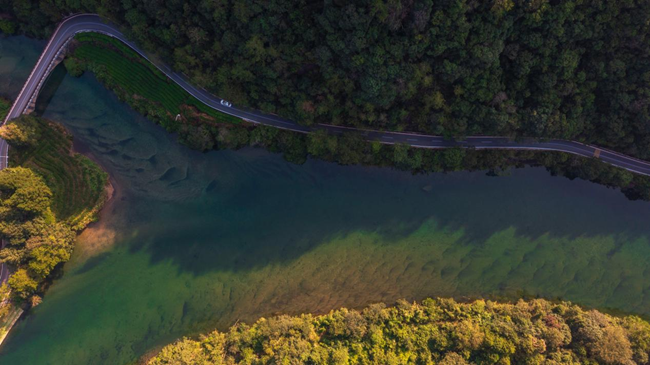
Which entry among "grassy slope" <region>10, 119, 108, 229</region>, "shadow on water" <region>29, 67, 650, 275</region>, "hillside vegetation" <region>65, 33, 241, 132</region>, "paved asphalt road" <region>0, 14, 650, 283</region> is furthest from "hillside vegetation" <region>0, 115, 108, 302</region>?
"hillside vegetation" <region>65, 33, 241, 132</region>

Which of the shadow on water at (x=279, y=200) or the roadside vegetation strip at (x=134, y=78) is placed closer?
the roadside vegetation strip at (x=134, y=78)

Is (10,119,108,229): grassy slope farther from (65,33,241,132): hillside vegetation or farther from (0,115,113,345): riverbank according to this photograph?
(65,33,241,132): hillside vegetation

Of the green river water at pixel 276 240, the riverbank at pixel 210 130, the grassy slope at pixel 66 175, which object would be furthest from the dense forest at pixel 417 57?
the grassy slope at pixel 66 175

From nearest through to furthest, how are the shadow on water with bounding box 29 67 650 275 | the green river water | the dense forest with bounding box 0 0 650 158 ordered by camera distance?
the dense forest with bounding box 0 0 650 158, the green river water, the shadow on water with bounding box 29 67 650 275

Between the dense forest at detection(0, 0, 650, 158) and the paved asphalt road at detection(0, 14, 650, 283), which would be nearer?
the dense forest at detection(0, 0, 650, 158)

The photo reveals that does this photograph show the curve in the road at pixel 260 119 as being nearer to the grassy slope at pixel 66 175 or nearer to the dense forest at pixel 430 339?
the grassy slope at pixel 66 175
